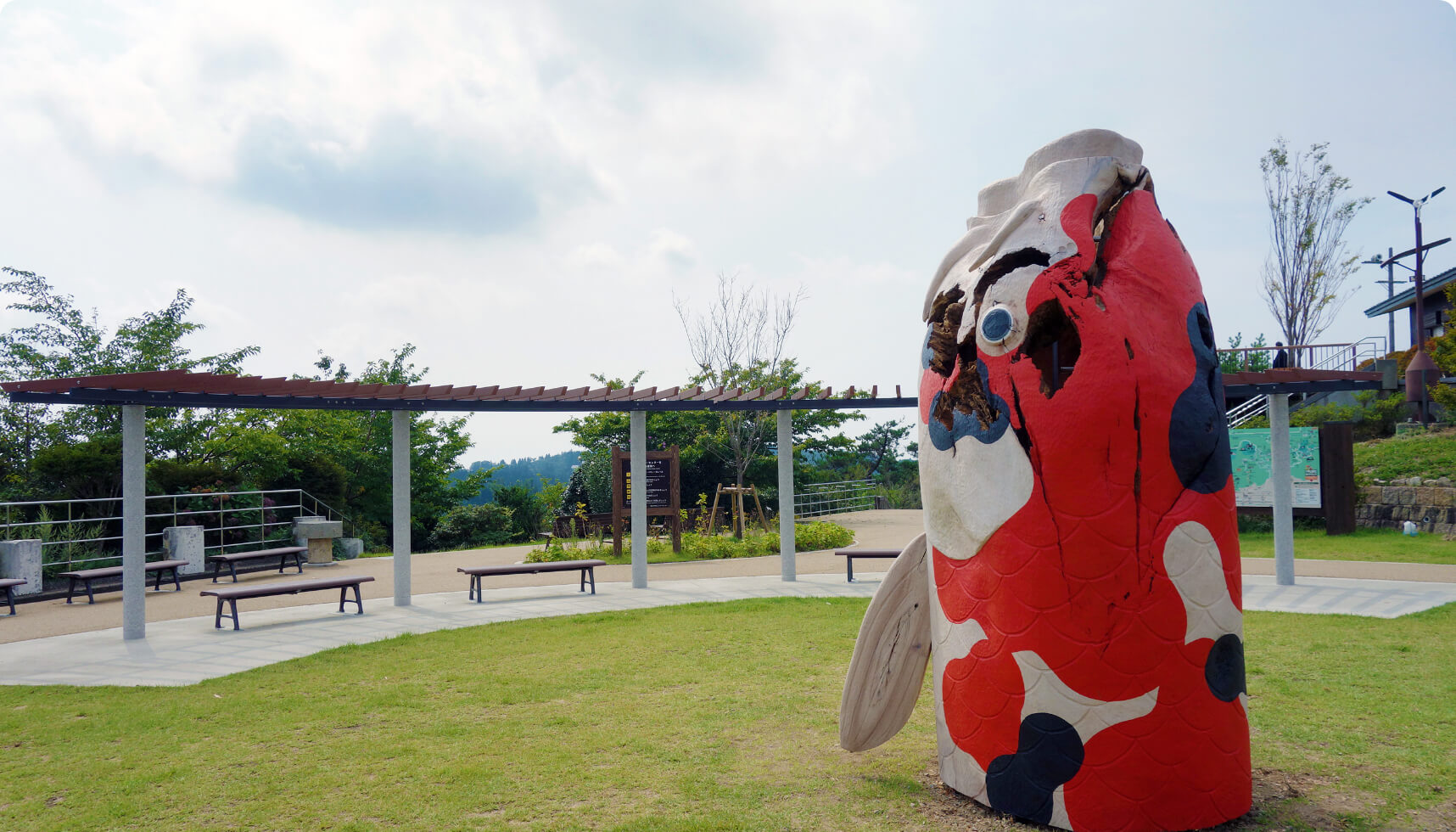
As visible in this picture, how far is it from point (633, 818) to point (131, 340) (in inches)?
968

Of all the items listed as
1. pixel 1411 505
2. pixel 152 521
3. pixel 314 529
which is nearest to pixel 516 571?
pixel 314 529

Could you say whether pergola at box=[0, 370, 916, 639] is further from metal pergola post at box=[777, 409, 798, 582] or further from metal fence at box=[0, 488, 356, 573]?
metal fence at box=[0, 488, 356, 573]

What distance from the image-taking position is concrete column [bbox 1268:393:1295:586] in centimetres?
1136

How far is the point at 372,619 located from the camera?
420 inches

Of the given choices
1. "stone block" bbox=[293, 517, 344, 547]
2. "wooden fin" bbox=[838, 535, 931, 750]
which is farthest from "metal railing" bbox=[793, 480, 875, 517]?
"wooden fin" bbox=[838, 535, 931, 750]

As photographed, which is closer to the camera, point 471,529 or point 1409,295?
point 471,529

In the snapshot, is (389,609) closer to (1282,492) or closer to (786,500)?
(786,500)

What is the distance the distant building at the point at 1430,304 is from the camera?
27000mm

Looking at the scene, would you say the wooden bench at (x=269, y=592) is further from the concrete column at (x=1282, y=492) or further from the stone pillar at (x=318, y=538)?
the concrete column at (x=1282, y=492)

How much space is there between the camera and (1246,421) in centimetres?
2342

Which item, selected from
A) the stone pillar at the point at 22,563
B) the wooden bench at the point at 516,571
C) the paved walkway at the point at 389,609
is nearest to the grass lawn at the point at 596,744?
the paved walkway at the point at 389,609

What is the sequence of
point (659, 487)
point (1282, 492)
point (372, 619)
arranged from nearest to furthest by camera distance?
point (372, 619), point (1282, 492), point (659, 487)

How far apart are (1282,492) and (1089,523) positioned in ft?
32.2

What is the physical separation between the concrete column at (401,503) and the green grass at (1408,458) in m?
19.6
